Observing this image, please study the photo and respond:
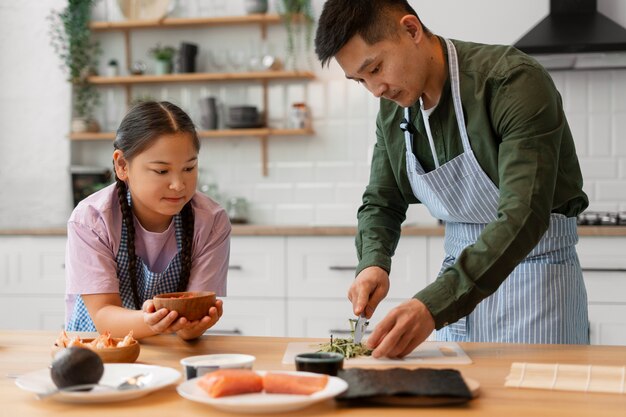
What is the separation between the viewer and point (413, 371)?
1.37 meters

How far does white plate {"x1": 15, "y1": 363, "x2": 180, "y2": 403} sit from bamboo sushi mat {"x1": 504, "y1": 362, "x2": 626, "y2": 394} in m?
0.56

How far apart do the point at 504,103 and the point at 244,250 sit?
89.1 inches

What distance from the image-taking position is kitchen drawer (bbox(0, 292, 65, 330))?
4.11 m

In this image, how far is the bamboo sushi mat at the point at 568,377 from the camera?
4.39ft

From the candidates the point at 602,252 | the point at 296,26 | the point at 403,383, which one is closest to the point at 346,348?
the point at 403,383

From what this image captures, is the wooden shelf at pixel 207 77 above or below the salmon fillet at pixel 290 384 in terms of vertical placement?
above

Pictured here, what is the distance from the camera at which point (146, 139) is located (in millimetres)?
2107

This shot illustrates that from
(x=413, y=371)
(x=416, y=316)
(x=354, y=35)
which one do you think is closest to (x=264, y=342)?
(x=416, y=316)

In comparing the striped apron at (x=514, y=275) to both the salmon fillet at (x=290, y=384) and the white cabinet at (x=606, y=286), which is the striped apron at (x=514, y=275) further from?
the white cabinet at (x=606, y=286)

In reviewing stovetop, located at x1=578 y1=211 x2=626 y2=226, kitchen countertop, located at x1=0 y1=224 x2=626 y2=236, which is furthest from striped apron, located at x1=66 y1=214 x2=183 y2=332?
stovetop, located at x1=578 y1=211 x2=626 y2=226

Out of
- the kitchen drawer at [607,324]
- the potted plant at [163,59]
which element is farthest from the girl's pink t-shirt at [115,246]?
the potted plant at [163,59]

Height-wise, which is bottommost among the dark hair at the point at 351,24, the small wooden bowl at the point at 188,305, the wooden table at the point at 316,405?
the wooden table at the point at 316,405

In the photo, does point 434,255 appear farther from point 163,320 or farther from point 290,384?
point 290,384

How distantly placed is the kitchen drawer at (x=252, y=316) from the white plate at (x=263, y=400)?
2634 millimetres
